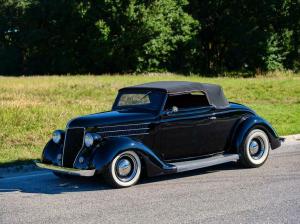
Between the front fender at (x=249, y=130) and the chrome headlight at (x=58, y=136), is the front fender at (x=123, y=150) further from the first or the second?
the front fender at (x=249, y=130)

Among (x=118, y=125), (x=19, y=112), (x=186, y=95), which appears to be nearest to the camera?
(x=118, y=125)

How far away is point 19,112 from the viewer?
602 inches

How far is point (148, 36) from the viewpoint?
44375 mm

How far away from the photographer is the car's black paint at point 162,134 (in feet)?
27.7

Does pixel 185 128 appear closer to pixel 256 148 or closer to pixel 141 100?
pixel 141 100

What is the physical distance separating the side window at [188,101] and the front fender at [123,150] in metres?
1.09

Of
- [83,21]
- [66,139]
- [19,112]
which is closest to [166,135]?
[66,139]

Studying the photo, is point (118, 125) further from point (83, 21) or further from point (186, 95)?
point (83, 21)

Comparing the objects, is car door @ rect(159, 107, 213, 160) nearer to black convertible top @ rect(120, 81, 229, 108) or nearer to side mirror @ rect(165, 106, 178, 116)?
side mirror @ rect(165, 106, 178, 116)

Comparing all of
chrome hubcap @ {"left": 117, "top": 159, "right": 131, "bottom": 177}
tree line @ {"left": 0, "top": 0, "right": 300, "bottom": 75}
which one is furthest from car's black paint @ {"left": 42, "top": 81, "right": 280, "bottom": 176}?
tree line @ {"left": 0, "top": 0, "right": 300, "bottom": 75}

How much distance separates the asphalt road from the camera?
6.68m

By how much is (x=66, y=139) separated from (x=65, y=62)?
3981 cm

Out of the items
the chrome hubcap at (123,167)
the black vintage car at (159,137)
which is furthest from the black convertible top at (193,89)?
the chrome hubcap at (123,167)

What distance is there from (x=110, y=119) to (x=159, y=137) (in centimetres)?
85
